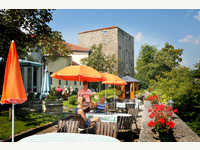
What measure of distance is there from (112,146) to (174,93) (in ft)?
24.1

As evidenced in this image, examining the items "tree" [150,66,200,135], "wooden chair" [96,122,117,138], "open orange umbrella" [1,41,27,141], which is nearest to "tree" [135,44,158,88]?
"tree" [150,66,200,135]

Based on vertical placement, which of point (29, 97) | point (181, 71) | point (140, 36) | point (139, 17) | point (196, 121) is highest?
point (139, 17)

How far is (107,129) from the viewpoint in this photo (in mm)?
3680

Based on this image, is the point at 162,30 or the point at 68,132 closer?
the point at 68,132

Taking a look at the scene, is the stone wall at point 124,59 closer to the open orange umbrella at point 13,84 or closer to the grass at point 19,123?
the grass at point 19,123

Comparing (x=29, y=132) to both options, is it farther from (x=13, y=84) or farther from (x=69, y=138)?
(x=13, y=84)

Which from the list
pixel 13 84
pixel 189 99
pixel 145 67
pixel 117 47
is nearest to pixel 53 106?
pixel 13 84

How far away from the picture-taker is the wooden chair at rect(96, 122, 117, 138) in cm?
364

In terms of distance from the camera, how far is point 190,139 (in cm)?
390

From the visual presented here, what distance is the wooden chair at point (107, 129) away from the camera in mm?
3639
